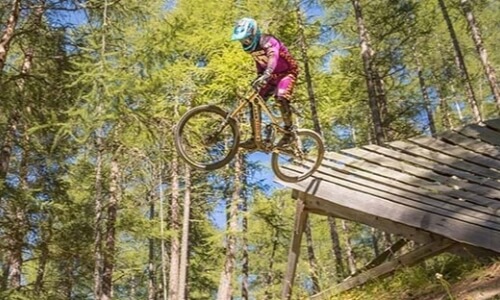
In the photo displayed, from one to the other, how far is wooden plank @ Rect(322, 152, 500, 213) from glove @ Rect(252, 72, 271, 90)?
1891mm

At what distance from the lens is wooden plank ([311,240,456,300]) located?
5.83m

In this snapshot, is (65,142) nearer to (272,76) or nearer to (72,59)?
(72,59)

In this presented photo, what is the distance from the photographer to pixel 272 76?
6242 mm

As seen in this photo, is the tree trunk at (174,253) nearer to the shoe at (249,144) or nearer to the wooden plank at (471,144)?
the wooden plank at (471,144)

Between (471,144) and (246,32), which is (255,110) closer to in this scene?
(246,32)

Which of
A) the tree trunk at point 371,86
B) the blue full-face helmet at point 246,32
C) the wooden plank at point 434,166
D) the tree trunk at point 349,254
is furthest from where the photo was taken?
the tree trunk at point 349,254

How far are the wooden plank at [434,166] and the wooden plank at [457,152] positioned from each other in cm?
35

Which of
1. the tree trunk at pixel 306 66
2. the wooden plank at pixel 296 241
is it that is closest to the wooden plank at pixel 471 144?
the wooden plank at pixel 296 241

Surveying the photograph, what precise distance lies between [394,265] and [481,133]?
302 cm

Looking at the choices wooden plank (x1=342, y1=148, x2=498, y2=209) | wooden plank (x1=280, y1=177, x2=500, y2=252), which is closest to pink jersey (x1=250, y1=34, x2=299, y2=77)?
wooden plank (x1=280, y1=177, x2=500, y2=252)

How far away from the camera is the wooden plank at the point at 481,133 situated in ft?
25.5

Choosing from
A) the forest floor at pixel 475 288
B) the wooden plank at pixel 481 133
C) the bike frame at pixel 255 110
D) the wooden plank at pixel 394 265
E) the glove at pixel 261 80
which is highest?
the wooden plank at pixel 481 133

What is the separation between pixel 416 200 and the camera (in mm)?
6191

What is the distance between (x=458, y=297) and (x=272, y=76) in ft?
10.4
